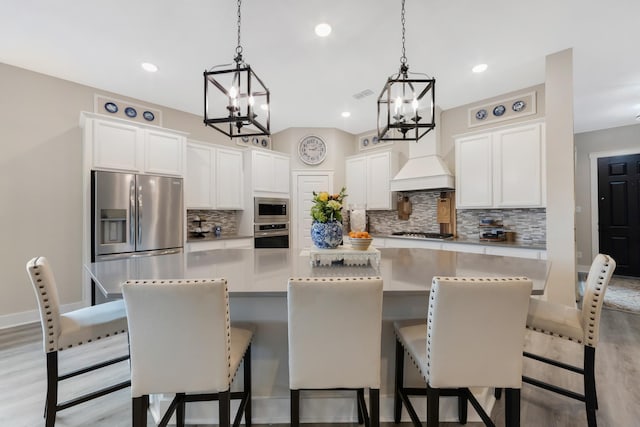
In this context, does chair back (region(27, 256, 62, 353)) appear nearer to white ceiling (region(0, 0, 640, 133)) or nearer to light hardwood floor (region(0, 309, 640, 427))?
light hardwood floor (region(0, 309, 640, 427))

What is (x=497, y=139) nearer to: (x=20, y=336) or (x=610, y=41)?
(x=610, y=41)

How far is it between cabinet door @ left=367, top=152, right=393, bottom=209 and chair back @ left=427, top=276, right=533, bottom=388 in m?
3.84

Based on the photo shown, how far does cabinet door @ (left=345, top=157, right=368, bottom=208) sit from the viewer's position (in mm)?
5218

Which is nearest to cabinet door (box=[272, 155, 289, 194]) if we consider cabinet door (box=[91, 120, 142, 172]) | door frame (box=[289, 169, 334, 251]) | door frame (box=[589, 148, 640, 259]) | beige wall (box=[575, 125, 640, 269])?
door frame (box=[289, 169, 334, 251])

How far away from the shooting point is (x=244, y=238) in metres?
4.76

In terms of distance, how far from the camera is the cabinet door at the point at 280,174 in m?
5.16

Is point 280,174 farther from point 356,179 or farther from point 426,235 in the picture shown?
point 426,235

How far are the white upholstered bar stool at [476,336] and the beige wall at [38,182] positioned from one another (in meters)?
4.21

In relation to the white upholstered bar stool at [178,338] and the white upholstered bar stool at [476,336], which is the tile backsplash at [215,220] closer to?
the white upholstered bar stool at [178,338]

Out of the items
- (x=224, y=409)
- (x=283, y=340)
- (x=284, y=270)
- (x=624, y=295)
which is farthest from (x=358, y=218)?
(x=624, y=295)

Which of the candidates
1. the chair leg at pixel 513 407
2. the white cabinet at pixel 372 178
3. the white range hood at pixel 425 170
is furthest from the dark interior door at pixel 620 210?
the chair leg at pixel 513 407

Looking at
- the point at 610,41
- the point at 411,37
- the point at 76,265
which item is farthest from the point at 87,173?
the point at 610,41

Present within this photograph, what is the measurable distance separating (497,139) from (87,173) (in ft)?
16.3

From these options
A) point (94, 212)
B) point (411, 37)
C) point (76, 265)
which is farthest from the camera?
point (76, 265)
